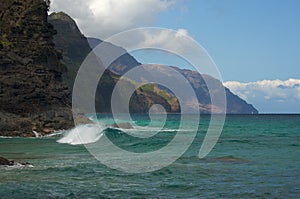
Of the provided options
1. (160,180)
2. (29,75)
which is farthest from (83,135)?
(160,180)

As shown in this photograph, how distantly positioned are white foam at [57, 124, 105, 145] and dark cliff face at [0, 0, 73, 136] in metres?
5.99

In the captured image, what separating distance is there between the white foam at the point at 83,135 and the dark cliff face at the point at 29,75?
236 inches

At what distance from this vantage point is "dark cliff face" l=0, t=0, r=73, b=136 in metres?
65.8

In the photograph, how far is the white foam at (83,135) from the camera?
54.5 meters

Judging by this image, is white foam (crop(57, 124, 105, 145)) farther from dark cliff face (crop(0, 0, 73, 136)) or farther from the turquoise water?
the turquoise water

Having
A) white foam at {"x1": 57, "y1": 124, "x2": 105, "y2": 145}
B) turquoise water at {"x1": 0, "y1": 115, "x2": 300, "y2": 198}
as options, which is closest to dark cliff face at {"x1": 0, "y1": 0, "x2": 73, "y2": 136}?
white foam at {"x1": 57, "y1": 124, "x2": 105, "y2": 145}

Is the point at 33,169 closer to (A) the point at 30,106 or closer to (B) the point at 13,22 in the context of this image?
(A) the point at 30,106

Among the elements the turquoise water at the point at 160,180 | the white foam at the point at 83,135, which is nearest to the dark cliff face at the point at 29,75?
the white foam at the point at 83,135

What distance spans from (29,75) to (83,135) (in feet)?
58.7

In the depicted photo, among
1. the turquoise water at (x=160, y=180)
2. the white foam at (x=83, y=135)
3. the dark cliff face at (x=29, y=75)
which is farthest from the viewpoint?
the dark cliff face at (x=29, y=75)

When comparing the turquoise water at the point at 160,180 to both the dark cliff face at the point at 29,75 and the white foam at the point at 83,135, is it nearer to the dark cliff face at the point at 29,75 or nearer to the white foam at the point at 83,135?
the white foam at the point at 83,135

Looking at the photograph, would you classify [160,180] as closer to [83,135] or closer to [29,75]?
[83,135]

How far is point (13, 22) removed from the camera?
2977 inches

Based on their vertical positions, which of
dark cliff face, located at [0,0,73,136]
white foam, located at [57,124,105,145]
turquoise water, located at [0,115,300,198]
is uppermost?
dark cliff face, located at [0,0,73,136]
